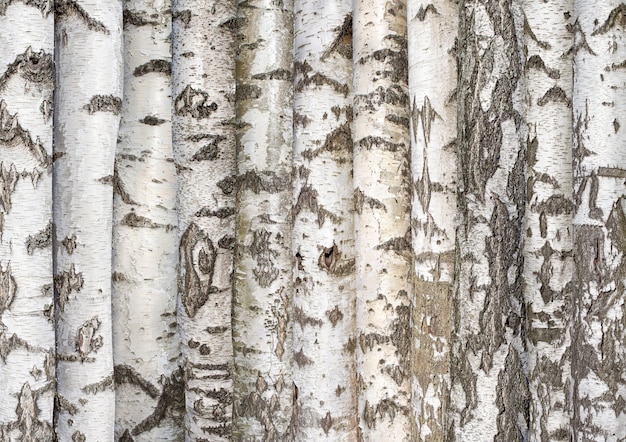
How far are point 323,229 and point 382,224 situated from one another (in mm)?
177

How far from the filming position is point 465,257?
5.25 ft

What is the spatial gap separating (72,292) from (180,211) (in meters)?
0.43

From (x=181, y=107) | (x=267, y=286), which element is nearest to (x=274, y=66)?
(x=181, y=107)

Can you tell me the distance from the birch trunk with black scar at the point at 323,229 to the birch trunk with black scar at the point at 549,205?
530 mm

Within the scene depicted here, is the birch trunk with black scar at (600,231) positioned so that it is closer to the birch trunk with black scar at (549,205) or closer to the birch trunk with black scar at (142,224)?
the birch trunk with black scar at (549,205)

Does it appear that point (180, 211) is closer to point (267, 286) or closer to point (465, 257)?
point (267, 286)

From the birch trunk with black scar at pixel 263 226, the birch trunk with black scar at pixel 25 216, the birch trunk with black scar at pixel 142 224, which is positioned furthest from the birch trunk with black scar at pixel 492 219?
the birch trunk with black scar at pixel 25 216

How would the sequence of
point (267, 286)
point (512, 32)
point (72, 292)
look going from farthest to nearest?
point (267, 286) < point (72, 292) < point (512, 32)

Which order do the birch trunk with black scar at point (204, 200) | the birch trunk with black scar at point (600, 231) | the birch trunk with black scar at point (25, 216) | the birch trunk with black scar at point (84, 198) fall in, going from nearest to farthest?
the birch trunk with black scar at point (600, 231) < the birch trunk with black scar at point (25, 216) < the birch trunk with black scar at point (84, 198) < the birch trunk with black scar at point (204, 200)

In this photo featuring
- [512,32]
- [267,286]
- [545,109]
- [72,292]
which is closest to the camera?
[512,32]

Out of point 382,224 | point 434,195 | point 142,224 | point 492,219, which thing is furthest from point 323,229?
point 142,224

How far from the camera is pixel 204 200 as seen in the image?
6.59 feet

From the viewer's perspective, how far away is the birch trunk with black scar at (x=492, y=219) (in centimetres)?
157

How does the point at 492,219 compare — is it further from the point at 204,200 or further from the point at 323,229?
the point at 204,200
